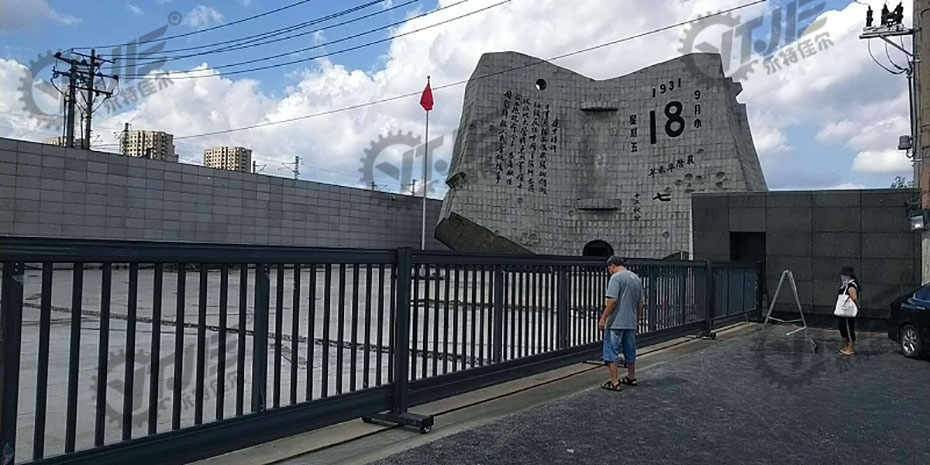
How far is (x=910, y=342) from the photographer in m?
10.2

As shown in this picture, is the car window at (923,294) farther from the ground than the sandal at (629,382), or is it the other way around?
the car window at (923,294)

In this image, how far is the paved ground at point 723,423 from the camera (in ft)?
16.5

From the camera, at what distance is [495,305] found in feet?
23.2

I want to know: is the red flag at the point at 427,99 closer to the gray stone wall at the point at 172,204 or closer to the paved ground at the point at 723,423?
the gray stone wall at the point at 172,204

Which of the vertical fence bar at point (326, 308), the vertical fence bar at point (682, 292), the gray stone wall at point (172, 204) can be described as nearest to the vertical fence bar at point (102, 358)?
the vertical fence bar at point (326, 308)

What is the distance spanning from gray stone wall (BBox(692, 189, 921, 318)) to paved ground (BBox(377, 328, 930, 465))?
640 cm

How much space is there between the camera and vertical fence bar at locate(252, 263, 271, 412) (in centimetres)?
466

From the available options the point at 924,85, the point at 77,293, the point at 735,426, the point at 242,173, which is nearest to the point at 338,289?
the point at 77,293

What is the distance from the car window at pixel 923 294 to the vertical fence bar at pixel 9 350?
11.5 metres

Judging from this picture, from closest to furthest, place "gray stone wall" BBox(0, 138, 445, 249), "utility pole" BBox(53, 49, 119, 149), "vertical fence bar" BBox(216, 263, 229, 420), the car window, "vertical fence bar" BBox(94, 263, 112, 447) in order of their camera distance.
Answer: "vertical fence bar" BBox(94, 263, 112, 447) < "vertical fence bar" BBox(216, 263, 229, 420) < the car window < "gray stone wall" BBox(0, 138, 445, 249) < "utility pole" BBox(53, 49, 119, 149)

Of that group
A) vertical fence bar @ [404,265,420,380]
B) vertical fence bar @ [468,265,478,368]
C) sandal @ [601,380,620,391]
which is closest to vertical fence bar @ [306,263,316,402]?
vertical fence bar @ [404,265,420,380]

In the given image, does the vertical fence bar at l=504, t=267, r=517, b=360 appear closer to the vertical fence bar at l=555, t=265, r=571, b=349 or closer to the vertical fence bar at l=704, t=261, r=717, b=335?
the vertical fence bar at l=555, t=265, r=571, b=349

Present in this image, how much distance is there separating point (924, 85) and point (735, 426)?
13.0 meters

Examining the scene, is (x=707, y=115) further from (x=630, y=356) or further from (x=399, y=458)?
(x=399, y=458)
